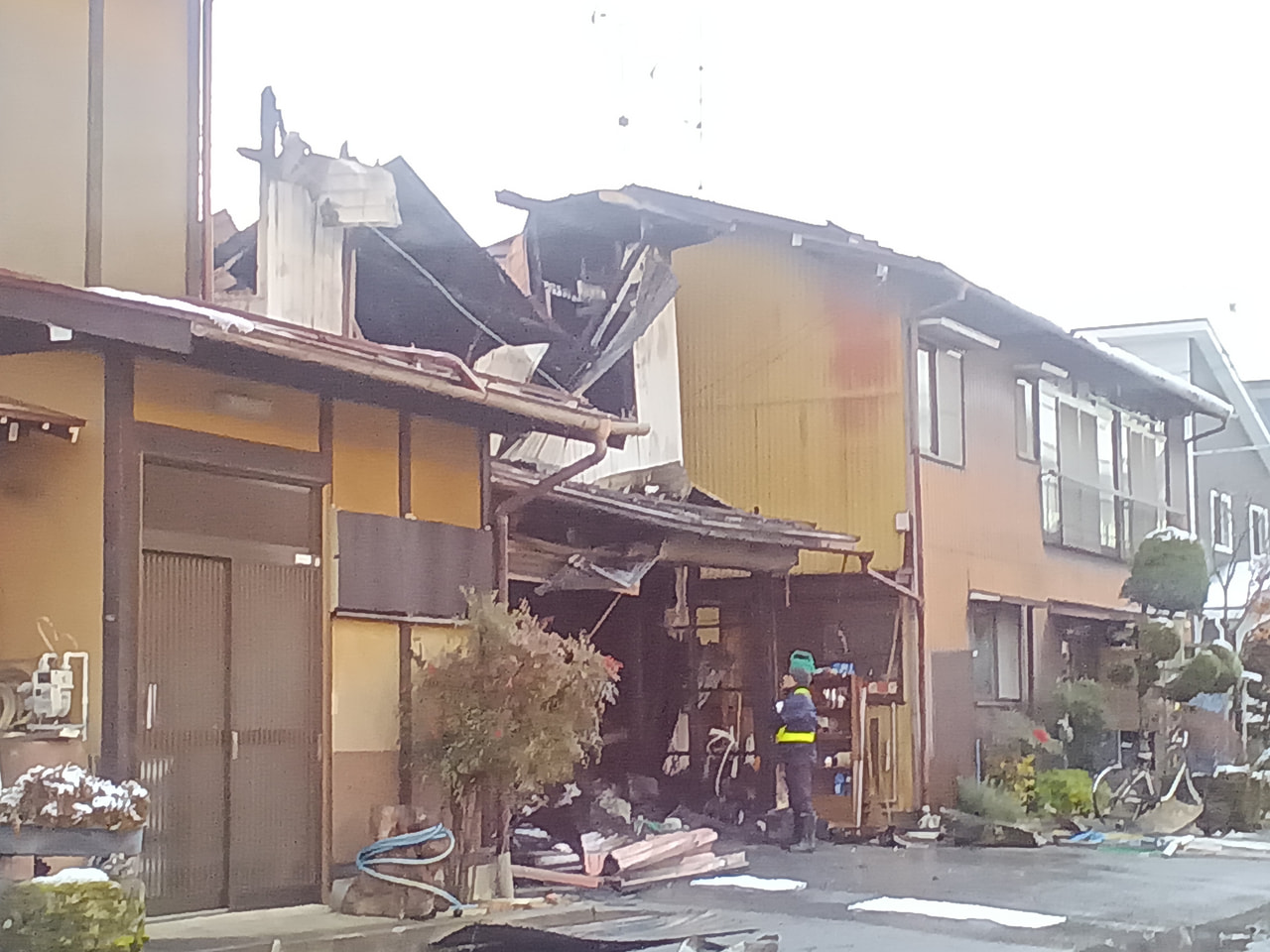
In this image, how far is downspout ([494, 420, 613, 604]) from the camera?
39.9ft

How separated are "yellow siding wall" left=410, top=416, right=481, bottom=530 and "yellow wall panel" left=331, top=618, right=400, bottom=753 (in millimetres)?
891

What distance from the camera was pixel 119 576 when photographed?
359 inches

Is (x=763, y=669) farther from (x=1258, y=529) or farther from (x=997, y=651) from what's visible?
(x=1258, y=529)

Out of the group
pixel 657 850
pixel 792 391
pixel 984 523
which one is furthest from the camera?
pixel 984 523

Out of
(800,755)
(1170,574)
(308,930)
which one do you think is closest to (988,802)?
(800,755)

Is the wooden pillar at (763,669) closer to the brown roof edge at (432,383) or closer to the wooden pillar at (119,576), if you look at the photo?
the brown roof edge at (432,383)

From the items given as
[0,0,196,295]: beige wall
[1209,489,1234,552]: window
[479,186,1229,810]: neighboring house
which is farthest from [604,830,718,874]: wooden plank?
[1209,489,1234,552]: window

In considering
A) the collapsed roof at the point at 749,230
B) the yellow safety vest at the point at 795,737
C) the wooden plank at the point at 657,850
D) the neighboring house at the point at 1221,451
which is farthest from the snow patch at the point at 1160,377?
the wooden plank at the point at 657,850

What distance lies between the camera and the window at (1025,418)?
21359 mm

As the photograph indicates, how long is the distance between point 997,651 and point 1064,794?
9.44 ft

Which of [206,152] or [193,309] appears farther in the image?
[206,152]

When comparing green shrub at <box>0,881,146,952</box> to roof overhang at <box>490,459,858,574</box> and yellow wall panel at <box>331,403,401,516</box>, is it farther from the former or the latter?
roof overhang at <box>490,459,858,574</box>

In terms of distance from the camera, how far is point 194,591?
32.1 ft

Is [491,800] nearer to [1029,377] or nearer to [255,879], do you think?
[255,879]
